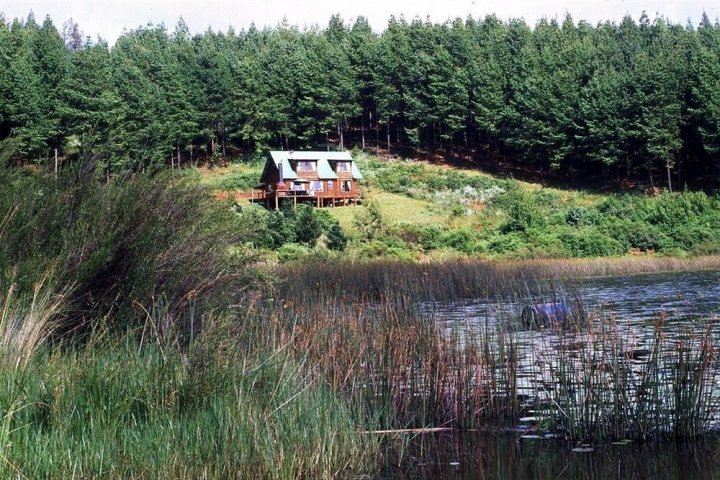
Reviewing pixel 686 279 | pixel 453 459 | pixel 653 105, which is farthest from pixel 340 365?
pixel 653 105

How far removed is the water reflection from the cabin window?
46.1 meters

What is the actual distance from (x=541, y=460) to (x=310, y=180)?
46336 millimetres

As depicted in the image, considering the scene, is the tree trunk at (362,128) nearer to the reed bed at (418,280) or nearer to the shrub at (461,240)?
the shrub at (461,240)

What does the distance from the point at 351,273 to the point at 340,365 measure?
39.7ft

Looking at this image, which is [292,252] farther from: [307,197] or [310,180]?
[310,180]

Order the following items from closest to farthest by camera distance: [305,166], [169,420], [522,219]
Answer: [169,420], [522,219], [305,166]

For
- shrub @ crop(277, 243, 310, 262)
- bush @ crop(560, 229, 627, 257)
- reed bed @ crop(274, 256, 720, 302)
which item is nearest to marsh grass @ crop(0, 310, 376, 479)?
reed bed @ crop(274, 256, 720, 302)

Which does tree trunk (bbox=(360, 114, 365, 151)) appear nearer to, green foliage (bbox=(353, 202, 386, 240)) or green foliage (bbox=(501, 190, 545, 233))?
green foliage (bbox=(353, 202, 386, 240))

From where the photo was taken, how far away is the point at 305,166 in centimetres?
5312

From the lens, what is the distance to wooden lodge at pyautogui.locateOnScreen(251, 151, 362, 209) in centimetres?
5206

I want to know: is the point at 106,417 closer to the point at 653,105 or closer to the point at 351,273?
the point at 351,273

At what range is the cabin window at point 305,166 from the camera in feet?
174

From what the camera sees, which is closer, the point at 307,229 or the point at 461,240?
the point at 307,229

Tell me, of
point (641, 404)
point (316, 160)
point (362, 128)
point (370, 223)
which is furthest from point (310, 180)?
point (641, 404)
